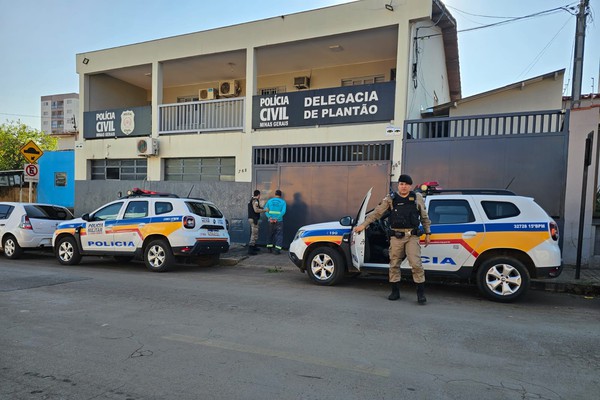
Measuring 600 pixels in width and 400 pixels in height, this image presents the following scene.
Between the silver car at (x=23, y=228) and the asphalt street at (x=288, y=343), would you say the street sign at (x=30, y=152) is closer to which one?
the silver car at (x=23, y=228)

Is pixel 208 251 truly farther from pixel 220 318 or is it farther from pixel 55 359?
pixel 55 359

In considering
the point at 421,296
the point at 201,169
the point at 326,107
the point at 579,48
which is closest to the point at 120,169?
the point at 201,169

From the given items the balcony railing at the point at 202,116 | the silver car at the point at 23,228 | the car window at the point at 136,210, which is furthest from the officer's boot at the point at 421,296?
the silver car at the point at 23,228

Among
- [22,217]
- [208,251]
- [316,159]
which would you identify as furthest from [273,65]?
[22,217]

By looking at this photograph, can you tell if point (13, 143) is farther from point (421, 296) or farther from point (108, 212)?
point (421, 296)

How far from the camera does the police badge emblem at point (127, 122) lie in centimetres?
1502

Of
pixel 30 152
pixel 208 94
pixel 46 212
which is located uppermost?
pixel 208 94

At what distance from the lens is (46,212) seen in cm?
1136

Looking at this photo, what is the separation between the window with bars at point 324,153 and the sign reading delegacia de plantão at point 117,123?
4854mm

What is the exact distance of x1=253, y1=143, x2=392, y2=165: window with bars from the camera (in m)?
11.2

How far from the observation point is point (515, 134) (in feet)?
32.1

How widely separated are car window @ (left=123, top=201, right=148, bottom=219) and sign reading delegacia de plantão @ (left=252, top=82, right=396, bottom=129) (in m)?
4.80

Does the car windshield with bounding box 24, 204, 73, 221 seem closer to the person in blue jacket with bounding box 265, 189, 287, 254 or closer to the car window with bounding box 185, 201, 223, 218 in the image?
the car window with bounding box 185, 201, 223, 218

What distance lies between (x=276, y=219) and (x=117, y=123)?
8.07m
